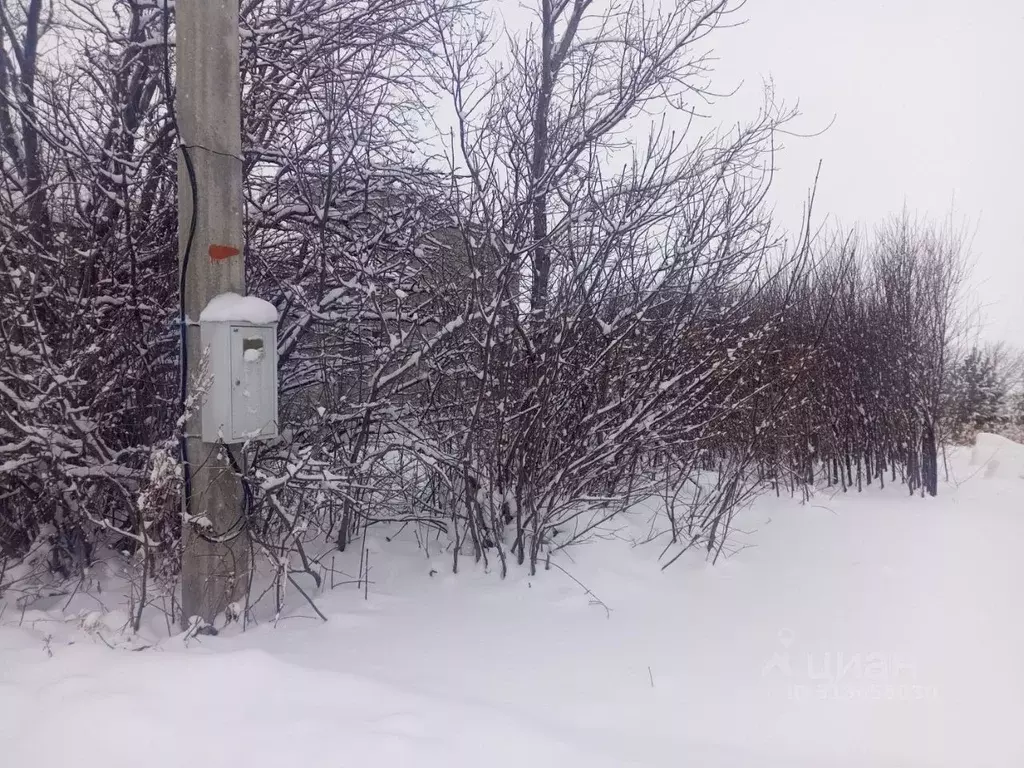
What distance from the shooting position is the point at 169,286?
3.83 meters

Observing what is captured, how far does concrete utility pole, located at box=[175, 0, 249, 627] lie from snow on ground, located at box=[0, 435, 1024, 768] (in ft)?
1.12

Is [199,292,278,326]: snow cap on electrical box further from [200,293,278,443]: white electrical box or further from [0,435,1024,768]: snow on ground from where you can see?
[0,435,1024,768]: snow on ground

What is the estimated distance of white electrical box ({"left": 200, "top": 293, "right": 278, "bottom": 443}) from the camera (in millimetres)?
2855

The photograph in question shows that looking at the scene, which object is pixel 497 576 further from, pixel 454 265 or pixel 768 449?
pixel 768 449

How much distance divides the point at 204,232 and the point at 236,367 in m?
0.59

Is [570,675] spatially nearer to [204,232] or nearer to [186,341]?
Result: [186,341]

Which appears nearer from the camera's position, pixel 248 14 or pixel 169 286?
pixel 169 286

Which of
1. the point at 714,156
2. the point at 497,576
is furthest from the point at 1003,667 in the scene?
the point at 714,156

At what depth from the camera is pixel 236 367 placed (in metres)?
2.89

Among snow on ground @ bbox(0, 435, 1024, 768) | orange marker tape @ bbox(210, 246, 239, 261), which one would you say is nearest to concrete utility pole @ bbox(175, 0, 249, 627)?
orange marker tape @ bbox(210, 246, 239, 261)

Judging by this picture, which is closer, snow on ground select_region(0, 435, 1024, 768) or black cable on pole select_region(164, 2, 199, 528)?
snow on ground select_region(0, 435, 1024, 768)

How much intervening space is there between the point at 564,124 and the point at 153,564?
128 inches

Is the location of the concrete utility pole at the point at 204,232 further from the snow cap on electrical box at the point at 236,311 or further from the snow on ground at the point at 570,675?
the snow on ground at the point at 570,675

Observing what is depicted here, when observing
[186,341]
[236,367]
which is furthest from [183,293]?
[236,367]
